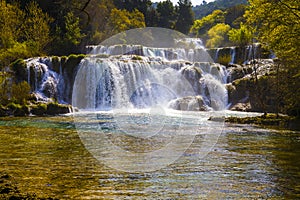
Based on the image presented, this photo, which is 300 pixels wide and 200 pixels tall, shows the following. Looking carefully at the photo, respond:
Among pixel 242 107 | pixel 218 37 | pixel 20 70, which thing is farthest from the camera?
pixel 218 37

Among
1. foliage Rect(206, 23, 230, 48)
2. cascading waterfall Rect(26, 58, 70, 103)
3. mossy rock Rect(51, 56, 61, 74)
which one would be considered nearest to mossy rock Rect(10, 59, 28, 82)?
cascading waterfall Rect(26, 58, 70, 103)

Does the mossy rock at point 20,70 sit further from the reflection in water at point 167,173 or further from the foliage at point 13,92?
the reflection in water at point 167,173

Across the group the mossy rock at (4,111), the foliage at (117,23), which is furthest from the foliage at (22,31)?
the foliage at (117,23)

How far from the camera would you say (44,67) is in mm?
29562

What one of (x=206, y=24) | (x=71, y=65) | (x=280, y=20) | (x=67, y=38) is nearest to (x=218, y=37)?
(x=206, y=24)

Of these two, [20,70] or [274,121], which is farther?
[20,70]

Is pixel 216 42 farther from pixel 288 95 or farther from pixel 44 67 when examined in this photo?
pixel 288 95

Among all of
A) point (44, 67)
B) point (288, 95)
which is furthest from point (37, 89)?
point (288, 95)

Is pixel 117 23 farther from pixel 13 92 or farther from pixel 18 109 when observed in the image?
pixel 18 109

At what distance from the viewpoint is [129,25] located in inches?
2303

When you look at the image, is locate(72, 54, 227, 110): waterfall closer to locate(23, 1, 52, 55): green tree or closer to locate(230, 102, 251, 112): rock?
locate(230, 102, 251, 112): rock

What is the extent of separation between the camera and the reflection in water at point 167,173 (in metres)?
6.00

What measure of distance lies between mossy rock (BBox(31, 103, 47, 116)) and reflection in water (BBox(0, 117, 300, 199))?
11.3 meters

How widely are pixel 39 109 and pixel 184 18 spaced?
61.0 meters
